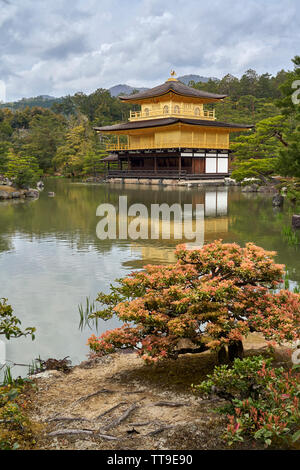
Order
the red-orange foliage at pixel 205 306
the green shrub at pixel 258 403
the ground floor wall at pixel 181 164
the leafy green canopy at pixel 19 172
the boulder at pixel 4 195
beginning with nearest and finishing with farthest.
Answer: the green shrub at pixel 258 403, the red-orange foliage at pixel 205 306, the boulder at pixel 4 195, the leafy green canopy at pixel 19 172, the ground floor wall at pixel 181 164

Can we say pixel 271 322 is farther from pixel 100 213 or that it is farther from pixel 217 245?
pixel 100 213

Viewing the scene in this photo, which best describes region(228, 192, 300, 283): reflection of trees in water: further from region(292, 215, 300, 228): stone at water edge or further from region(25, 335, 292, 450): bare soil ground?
region(25, 335, 292, 450): bare soil ground

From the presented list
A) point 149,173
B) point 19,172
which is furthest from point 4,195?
point 149,173

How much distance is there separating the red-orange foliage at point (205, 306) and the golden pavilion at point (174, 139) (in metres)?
33.6

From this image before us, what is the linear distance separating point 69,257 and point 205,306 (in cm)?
744

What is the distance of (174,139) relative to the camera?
134 feet

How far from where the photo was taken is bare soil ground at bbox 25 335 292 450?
3.43 m

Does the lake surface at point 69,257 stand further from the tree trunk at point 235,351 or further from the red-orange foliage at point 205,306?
the tree trunk at point 235,351

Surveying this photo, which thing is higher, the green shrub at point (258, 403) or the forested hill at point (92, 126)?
the forested hill at point (92, 126)

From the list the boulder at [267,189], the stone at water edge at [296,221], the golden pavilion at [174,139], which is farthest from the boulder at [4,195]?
the stone at water edge at [296,221]

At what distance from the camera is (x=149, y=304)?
15.3 feet

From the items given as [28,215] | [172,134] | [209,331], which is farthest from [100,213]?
[172,134]

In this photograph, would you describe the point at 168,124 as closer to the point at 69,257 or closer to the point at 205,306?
the point at 69,257

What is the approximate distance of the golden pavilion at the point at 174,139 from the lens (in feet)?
132
